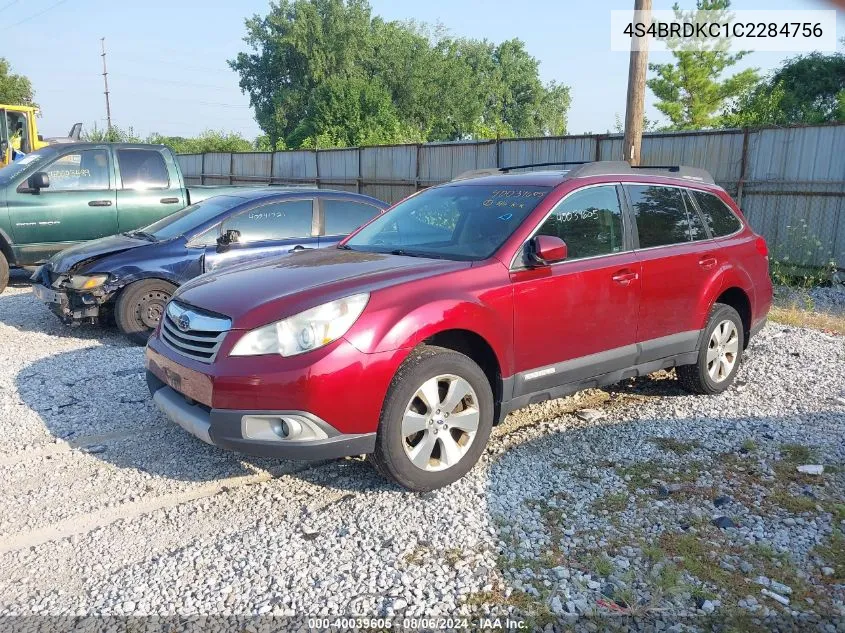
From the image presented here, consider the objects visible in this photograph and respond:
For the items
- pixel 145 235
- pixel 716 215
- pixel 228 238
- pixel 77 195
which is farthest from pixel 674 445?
pixel 77 195

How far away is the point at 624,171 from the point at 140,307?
15.7 ft

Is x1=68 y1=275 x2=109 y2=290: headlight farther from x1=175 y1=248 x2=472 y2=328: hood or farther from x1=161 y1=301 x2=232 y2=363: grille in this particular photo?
x1=161 y1=301 x2=232 y2=363: grille

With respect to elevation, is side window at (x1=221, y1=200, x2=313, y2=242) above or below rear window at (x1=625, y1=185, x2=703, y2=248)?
below

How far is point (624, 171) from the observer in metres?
5.11

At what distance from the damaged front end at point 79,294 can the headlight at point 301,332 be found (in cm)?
391

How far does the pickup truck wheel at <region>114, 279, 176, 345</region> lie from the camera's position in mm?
6953

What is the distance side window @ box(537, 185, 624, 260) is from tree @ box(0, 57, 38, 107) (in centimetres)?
5400

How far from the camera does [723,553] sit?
3332 mm

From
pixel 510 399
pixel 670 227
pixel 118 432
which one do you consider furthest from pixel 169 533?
pixel 670 227

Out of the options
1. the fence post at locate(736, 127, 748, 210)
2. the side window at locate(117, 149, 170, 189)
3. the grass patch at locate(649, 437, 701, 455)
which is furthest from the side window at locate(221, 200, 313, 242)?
the fence post at locate(736, 127, 748, 210)

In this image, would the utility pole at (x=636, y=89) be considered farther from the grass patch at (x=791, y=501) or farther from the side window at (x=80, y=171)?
the grass patch at (x=791, y=501)

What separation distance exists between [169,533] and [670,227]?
12.8 feet

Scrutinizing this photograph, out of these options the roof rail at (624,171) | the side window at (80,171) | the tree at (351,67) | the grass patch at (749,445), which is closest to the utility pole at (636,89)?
the roof rail at (624,171)

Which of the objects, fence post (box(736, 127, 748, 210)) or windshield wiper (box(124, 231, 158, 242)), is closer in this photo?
windshield wiper (box(124, 231, 158, 242))
